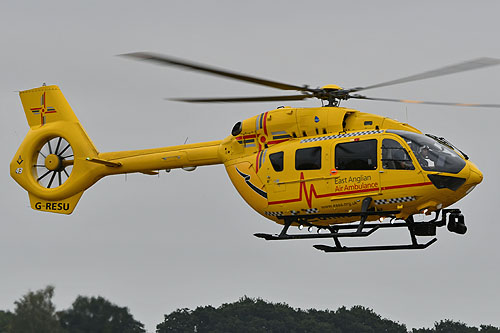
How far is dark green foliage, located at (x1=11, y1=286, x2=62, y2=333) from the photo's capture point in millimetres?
25812

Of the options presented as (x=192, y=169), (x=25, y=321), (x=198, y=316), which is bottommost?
(x=25, y=321)

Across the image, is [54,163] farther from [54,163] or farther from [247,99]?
[247,99]

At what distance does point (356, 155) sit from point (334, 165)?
478mm

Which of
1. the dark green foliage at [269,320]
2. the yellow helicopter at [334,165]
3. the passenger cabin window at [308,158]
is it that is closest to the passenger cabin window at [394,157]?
the yellow helicopter at [334,165]

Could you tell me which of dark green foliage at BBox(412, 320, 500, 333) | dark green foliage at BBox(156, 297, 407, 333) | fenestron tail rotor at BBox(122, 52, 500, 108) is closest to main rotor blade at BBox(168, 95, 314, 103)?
fenestron tail rotor at BBox(122, 52, 500, 108)

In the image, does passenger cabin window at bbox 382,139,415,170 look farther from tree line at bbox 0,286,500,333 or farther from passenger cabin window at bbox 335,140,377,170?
tree line at bbox 0,286,500,333

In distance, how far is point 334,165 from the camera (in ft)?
69.0

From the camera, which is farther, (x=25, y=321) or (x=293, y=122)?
(x=25, y=321)

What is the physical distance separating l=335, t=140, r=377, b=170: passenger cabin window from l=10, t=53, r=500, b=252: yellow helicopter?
0.02 meters

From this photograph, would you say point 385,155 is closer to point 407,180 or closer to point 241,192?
point 407,180

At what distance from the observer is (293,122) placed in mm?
21844

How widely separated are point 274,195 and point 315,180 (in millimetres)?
989

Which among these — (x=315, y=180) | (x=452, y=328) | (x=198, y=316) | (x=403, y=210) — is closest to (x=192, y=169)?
(x=315, y=180)

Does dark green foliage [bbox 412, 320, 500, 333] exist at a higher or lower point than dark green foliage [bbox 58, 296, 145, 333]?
higher
